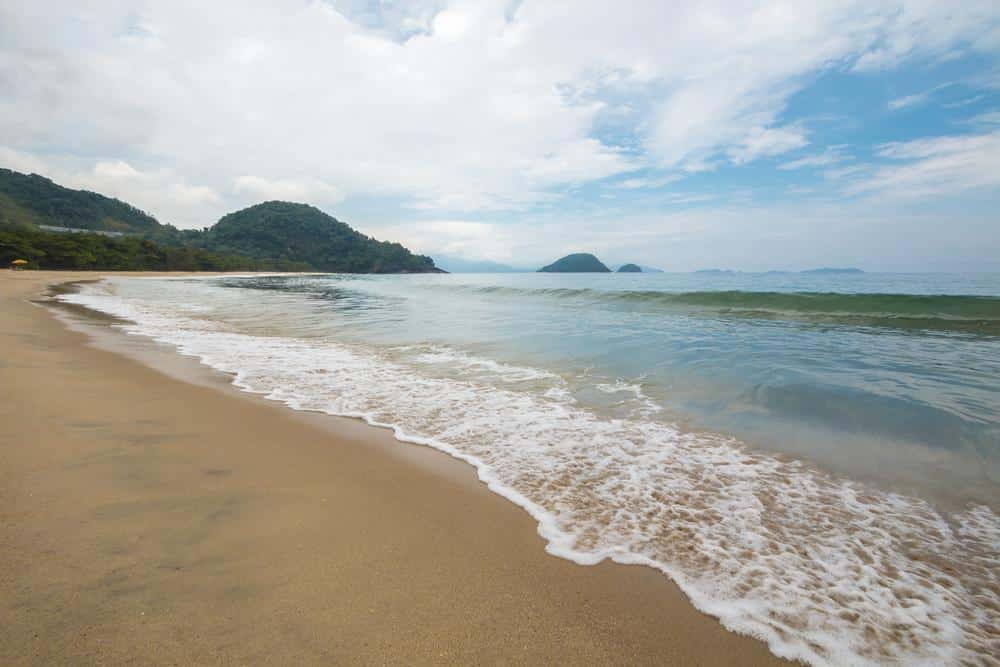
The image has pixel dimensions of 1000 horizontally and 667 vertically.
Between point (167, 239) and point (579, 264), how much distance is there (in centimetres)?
13127

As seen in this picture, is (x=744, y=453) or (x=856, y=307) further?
(x=856, y=307)

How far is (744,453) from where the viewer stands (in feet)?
13.3

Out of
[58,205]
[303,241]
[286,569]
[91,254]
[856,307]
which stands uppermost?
[58,205]

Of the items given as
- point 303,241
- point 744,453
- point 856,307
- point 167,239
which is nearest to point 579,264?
point 303,241

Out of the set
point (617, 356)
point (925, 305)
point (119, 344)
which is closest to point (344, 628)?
point (617, 356)

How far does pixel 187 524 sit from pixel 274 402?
303 centimetres

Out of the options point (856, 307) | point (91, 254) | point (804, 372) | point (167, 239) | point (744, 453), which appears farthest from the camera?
point (167, 239)

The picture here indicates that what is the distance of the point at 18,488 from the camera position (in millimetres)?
2674

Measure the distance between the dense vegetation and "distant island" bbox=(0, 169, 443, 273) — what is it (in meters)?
0.09

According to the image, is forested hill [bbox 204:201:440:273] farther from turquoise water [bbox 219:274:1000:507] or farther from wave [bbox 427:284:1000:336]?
turquoise water [bbox 219:274:1000:507]

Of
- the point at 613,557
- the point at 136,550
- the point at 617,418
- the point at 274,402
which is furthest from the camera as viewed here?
the point at 274,402

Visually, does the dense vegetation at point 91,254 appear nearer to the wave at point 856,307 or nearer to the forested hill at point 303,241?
the forested hill at point 303,241

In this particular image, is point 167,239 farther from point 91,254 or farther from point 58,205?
point 91,254

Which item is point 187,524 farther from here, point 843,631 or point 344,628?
point 843,631
